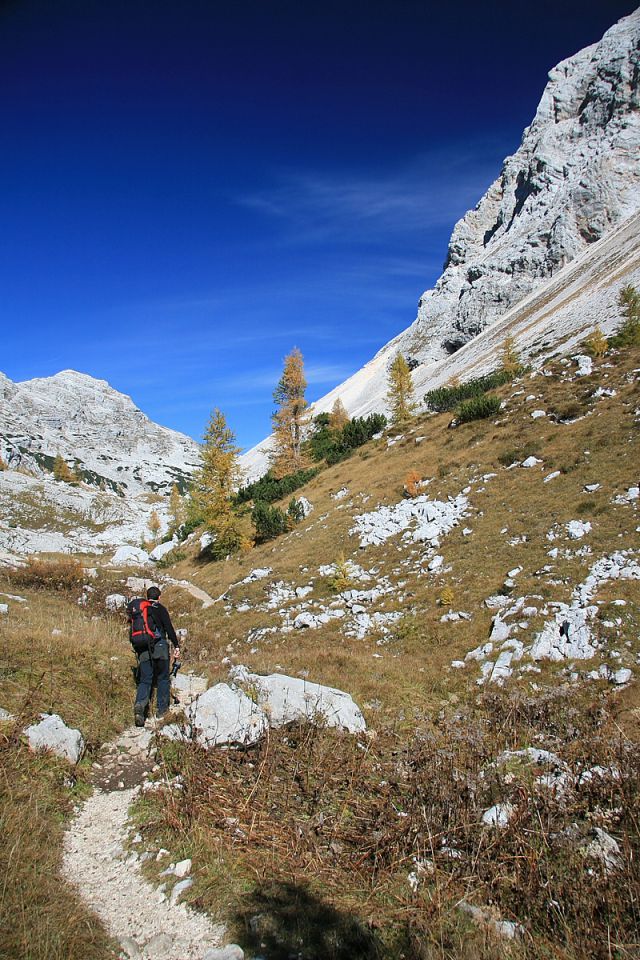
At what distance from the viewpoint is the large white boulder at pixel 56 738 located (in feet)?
18.8

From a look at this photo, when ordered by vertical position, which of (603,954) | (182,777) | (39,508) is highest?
(39,508)

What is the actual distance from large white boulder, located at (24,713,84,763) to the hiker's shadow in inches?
130

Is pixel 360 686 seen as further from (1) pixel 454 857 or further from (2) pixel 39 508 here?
(2) pixel 39 508

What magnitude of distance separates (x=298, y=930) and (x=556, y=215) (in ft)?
475

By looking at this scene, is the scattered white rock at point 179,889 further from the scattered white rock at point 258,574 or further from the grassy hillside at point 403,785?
the scattered white rock at point 258,574

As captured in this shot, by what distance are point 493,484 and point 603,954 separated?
19547 mm

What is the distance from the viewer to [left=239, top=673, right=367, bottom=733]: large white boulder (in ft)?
22.5

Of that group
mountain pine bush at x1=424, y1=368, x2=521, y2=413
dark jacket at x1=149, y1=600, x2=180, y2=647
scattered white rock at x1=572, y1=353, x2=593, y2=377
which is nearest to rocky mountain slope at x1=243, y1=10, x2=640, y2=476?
mountain pine bush at x1=424, y1=368, x2=521, y2=413

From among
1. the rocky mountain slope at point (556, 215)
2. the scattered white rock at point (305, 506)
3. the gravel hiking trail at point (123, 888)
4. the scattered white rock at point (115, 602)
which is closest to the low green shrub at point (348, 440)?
the scattered white rock at point (305, 506)

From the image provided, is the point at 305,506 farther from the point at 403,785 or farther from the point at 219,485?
the point at 403,785

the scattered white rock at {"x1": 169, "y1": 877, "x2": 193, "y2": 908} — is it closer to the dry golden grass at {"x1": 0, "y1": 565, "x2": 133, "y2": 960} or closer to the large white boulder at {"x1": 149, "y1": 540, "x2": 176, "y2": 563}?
the dry golden grass at {"x1": 0, "y1": 565, "x2": 133, "y2": 960}

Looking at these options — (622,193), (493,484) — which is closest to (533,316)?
(622,193)

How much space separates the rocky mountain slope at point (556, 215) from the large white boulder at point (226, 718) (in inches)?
2887

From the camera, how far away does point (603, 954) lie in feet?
11.0
